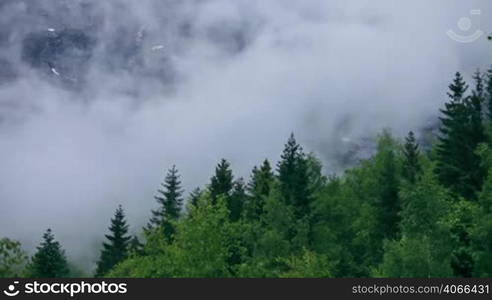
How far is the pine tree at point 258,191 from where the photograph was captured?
7125 cm

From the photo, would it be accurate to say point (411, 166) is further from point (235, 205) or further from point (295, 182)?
point (235, 205)

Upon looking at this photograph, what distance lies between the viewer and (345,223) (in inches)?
2648

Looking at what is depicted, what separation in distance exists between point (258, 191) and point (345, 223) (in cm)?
1156

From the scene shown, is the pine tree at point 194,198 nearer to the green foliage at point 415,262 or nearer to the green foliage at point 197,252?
the green foliage at point 197,252

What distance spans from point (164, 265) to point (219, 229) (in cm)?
426

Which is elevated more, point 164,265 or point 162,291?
point 164,265

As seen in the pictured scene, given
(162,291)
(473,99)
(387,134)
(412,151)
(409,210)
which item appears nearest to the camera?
(162,291)

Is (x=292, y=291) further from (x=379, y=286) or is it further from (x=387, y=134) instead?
(x=387, y=134)

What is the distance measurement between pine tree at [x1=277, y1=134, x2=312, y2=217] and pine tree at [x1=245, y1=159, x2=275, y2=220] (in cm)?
174

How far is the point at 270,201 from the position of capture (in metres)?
62.8

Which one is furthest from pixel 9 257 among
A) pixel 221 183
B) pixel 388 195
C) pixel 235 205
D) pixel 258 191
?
pixel 221 183

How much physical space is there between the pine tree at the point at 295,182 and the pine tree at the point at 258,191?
1741 mm

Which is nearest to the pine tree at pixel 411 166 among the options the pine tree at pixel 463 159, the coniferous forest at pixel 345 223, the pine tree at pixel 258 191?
the coniferous forest at pixel 345 223

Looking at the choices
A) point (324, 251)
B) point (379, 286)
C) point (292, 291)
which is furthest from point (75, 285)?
point (324, 251)
